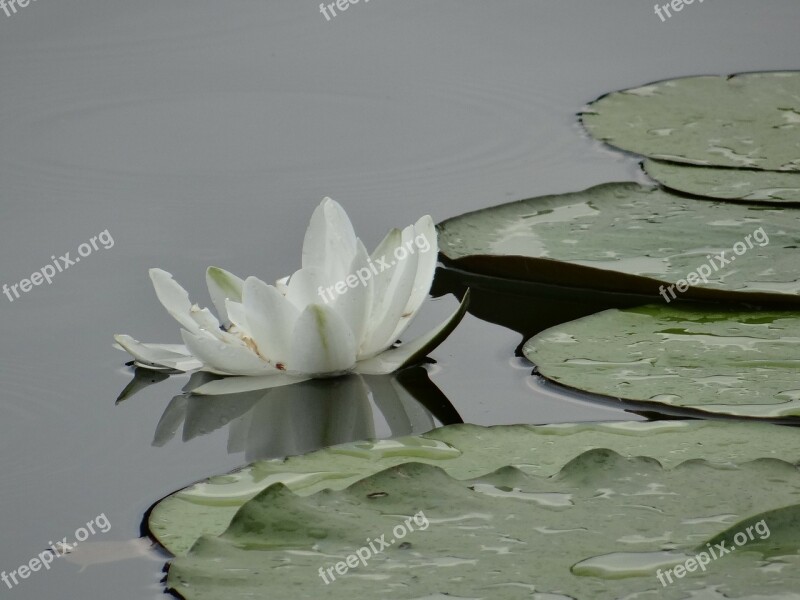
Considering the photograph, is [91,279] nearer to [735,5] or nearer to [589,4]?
[589,4]

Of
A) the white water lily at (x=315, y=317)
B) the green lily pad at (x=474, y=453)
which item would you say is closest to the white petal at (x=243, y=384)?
the white water lily at (x=315, y=317)

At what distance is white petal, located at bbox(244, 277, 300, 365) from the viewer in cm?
190

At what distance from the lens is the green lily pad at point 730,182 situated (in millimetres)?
2664

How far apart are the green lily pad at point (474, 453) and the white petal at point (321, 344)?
0.25 m

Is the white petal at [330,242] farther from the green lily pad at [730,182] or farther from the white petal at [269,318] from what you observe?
the green lily pad at [730,182]

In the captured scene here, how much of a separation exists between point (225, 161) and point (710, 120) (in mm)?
1319

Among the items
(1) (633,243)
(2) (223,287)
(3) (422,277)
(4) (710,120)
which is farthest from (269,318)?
(4) (710,120)

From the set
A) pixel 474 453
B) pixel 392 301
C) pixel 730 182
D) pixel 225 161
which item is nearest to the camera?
pixel 474 453

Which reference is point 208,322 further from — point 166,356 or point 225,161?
point 225,161

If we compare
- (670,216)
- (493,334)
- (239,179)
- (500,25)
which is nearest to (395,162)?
(239,179)

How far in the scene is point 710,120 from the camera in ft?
10.6

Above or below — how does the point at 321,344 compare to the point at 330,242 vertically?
below

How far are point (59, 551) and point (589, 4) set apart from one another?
10.5 feet

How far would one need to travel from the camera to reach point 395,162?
3.07 meters
